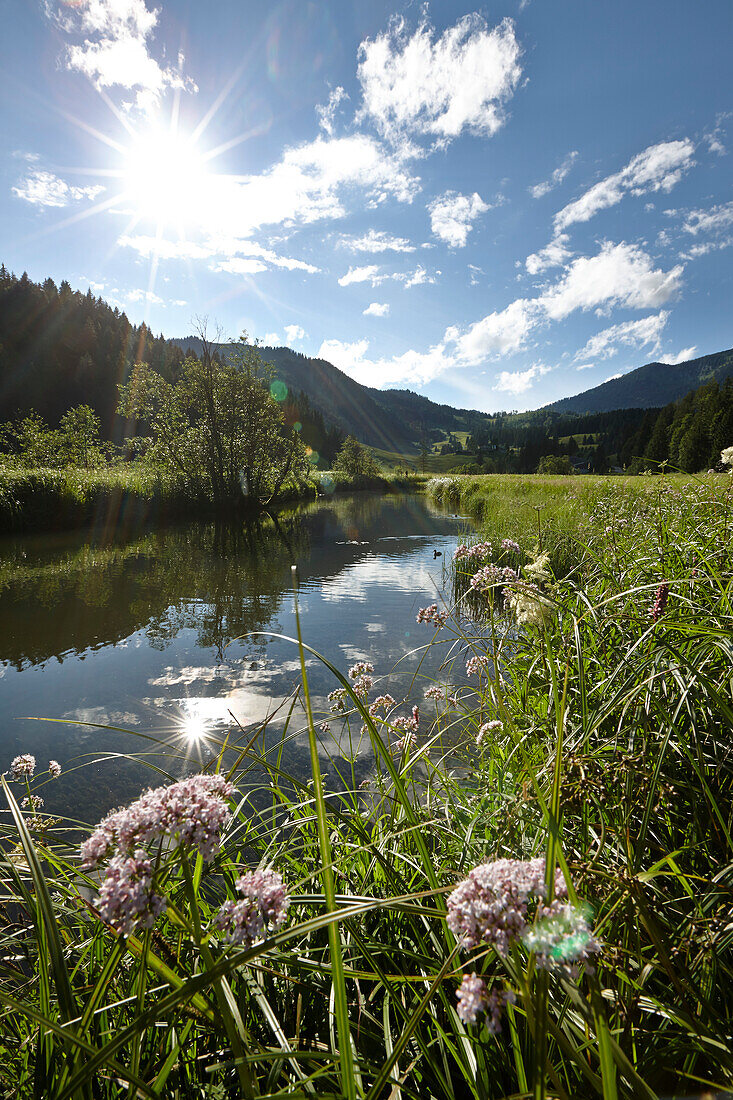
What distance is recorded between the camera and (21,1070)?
59.4 inches

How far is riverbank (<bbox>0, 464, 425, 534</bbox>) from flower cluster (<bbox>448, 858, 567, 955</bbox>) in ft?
84.7

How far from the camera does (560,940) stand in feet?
2.63

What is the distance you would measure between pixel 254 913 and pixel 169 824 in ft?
0.81

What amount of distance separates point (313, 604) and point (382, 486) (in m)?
72.1

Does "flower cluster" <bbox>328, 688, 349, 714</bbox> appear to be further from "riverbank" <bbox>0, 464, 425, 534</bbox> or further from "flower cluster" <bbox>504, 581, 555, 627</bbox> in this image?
"riverbank" <bbox>0, 464, 425, 534</bbox>

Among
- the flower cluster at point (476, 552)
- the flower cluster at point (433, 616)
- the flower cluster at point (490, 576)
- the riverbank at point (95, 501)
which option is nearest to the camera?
the flower cluster at point (490, 576)

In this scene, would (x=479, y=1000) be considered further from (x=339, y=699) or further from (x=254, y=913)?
(x=339, y=699)

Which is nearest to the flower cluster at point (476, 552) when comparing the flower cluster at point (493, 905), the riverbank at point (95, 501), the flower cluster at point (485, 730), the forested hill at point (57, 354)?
the flower cluster at point (485, 730)

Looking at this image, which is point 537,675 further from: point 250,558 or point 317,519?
point 317,519

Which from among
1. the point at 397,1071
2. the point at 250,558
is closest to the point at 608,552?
the point at 397,1071

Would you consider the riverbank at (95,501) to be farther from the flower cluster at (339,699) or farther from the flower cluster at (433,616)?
the flower cluster at (433,616)

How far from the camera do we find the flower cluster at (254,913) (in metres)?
0.91

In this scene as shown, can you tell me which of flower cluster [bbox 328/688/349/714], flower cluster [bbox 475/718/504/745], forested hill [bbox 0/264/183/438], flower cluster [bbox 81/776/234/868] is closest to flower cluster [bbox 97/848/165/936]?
flower cluster [bbox 81/776/234/868]

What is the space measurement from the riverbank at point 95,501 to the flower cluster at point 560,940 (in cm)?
2591
